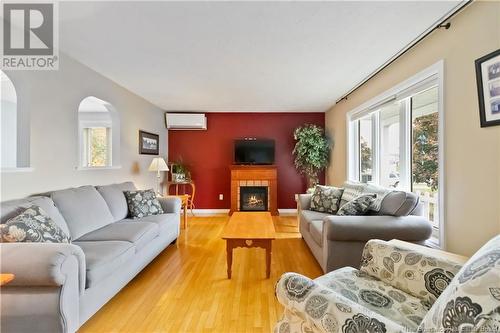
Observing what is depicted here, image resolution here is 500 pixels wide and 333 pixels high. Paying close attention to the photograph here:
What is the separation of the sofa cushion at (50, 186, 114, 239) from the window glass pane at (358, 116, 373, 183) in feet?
12.3

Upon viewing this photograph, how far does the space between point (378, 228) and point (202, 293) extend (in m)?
1.73

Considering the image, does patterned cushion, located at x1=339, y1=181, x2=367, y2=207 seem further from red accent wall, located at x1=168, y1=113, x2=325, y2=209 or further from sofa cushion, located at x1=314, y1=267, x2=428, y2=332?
red accent wall, located at x1=168, y1=113, x2=325, y2=209

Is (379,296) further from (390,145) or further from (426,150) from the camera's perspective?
(390,145)

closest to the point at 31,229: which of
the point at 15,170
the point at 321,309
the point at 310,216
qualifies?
the point at 15,170

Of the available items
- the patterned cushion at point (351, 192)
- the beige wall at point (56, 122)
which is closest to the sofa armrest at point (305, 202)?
the patterned cushion at point (351, 192)

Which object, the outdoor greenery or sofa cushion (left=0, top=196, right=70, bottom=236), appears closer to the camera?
sofa cushion (left=0, top=196, right=70, bottom=236)

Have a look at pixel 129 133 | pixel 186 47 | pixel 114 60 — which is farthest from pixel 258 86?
pixel 129 133

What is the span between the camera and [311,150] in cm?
545

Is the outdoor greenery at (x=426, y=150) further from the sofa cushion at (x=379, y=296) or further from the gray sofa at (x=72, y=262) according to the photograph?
the gray sofa at (x=72, y=262)

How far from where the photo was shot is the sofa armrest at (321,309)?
96 cm

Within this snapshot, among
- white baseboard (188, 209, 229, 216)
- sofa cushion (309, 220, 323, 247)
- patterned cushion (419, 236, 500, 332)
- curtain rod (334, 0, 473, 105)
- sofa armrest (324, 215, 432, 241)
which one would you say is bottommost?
white baseboard (188, 209, 229, 216)

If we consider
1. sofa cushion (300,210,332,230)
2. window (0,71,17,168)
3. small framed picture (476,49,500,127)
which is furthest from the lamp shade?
small framed picture (476,49,500,127)

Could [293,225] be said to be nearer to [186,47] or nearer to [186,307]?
[186,307]

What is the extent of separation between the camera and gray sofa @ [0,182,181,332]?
1.54m
